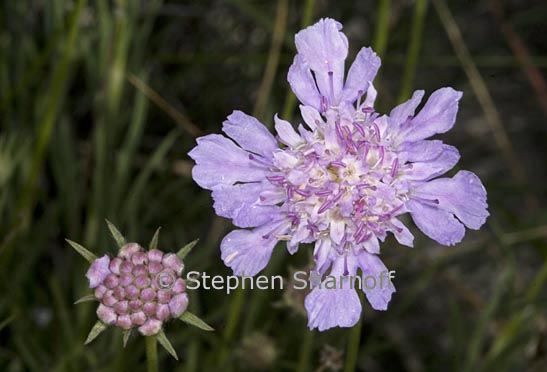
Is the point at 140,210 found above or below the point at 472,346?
above

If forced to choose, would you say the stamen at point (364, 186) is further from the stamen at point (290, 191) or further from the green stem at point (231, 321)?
the green stem at point (231, 321)

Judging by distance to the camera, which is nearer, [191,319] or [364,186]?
[191,319]

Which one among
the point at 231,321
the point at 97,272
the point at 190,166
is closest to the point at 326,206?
the point at 97,272

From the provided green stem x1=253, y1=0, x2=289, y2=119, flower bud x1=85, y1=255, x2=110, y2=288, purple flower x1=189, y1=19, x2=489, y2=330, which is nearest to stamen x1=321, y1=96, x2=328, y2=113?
purple flower x1=189, y1=19, x2=489, y2=330

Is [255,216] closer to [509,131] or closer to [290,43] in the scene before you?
[290,43]

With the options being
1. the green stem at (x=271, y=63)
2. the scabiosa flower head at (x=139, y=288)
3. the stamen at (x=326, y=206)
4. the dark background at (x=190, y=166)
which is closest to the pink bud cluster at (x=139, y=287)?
the scabiosa flower head at (x=139, y=288)

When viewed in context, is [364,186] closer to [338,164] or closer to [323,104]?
[338,164]

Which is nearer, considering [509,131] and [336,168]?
[336,168]

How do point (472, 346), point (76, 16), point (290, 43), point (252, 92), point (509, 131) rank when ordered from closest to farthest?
point (76, 16)
point (472, 346)
point (290, 43)
point (252, 92)
point (509, 131)

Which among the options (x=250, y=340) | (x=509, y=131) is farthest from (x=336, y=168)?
(x=509, y=131)
